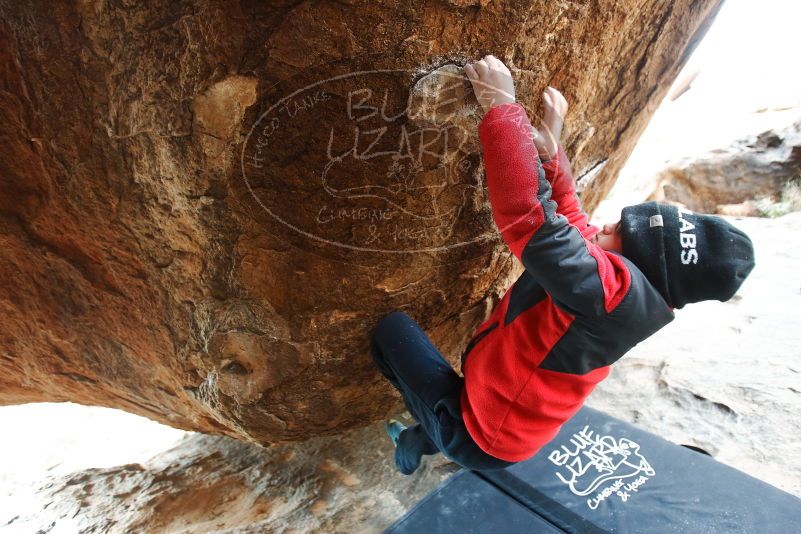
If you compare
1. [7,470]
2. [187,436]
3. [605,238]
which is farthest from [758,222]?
[7,470]

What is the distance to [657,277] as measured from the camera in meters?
1.12

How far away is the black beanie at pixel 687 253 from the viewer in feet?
Answer: 3.52

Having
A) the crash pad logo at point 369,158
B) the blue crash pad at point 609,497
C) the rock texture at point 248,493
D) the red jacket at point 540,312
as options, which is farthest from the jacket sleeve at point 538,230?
the rock texture at point 248,493

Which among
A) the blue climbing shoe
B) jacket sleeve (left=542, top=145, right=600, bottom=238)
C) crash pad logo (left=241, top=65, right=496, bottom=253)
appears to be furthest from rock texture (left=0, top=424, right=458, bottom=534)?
jacket sleeve (left=542, top=145, right=600, bottom=238)

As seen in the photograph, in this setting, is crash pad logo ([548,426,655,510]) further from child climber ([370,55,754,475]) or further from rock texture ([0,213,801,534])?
child climber ([370,55,754,475])

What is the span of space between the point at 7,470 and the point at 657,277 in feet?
13.6

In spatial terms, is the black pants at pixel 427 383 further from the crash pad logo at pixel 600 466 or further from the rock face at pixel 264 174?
the crash pad logo at pixel 600 466

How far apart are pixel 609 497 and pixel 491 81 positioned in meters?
1.65

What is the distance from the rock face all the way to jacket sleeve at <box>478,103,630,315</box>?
0.13 metres

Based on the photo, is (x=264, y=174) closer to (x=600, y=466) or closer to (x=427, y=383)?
(x=427, y=383)

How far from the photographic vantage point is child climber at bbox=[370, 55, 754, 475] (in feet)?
3.48

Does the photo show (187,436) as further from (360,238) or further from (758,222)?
(758,222)

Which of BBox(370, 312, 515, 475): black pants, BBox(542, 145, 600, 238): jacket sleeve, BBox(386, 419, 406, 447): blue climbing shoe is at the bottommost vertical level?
BBox(386, 419, 406, 447): blue climbing shoe

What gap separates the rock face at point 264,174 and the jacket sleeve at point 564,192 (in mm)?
169
